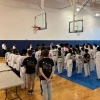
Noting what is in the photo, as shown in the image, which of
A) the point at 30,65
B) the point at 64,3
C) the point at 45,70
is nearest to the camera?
the point at 45,70

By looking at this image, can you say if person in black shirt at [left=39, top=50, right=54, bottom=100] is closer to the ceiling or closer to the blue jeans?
the blue jeans

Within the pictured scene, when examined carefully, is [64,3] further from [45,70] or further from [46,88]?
[46,88]

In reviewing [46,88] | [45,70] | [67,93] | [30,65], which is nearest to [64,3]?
[30,65]

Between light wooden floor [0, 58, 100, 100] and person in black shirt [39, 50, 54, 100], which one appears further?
light wooden floor [0, 58, 100, 100]

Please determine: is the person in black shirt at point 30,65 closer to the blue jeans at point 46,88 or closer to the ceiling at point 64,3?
the blue jeans at point 46,88

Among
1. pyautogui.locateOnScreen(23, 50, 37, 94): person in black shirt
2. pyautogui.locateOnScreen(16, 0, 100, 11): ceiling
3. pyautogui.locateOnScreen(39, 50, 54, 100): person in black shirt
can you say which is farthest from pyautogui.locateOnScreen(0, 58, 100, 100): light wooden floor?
pyautogui.locateOnScreen(16, 0, 100, 11): ceiling

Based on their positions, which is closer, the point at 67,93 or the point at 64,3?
the point at 67,93

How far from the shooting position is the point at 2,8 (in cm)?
1342

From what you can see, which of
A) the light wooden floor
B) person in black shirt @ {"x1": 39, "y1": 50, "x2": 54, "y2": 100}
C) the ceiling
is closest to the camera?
person in black shirt @ {"x1": 39, "y1": 50, "x2": 54, "y2": 100}

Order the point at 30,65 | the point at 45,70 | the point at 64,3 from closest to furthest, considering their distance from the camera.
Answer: the point at 45,70, the point at 30,65, the point at 64,3

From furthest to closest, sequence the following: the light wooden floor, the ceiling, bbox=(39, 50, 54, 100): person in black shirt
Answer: the ceiling
the light wooden floor
bbox=(39, 50, 54, 100): person in black shirt

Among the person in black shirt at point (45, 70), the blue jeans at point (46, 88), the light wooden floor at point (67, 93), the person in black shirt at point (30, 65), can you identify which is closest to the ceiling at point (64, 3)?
the light wooden floor at point (67, 93)

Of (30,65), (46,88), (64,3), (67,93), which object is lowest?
(67,93)

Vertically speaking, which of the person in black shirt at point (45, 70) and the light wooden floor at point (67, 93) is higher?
the person in black shirt at point (45, 70)
